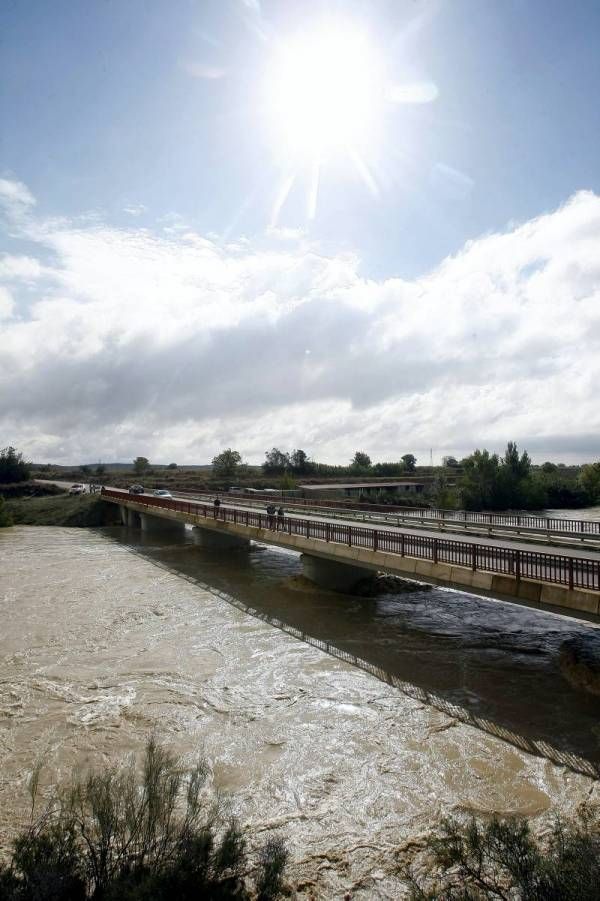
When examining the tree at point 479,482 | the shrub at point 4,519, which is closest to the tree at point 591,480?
the tree at point 479,482

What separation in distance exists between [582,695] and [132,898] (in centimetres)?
1027

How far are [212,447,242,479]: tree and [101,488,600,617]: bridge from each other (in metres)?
83.2

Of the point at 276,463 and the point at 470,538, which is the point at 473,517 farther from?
the point at 276,463

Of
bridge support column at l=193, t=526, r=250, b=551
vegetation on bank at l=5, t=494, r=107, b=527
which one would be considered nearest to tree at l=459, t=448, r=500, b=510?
bridge support column at l=193, t=526, r=250, b=551

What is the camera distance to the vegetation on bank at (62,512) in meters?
53.8

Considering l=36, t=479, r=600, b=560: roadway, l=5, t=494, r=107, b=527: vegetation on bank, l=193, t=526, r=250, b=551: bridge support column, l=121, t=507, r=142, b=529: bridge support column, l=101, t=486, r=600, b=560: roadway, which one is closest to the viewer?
l=101, t=486, r=600, b=560: roadway

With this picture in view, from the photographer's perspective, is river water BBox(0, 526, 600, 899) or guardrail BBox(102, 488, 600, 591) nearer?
river water BBox(0, 526, 600, 899)

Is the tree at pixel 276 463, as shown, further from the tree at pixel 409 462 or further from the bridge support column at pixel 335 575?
the bridge support column at pixel 335 575

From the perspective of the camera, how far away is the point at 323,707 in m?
10.9

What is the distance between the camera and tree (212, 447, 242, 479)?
111 m

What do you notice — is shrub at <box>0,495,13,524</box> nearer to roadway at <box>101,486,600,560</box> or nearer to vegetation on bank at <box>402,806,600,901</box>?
roadway at <box>101,486,600,560</box>

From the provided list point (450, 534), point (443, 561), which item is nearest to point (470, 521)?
point (450, 534)

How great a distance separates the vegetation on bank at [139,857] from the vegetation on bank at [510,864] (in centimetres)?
195

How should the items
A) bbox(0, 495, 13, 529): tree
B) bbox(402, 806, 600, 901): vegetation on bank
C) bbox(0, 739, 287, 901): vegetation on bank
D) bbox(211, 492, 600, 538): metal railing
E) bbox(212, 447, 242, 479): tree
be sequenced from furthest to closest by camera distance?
bbox(212, 447, 242, 479): tree < bbox(0, 495, 13, 529): tree < bbox(211, 492, 600, 538): metal railing < bbox(0, 739, 287, 901): vegetation on bank < bbox(402, 806, 600, 901): vegetation on bank
